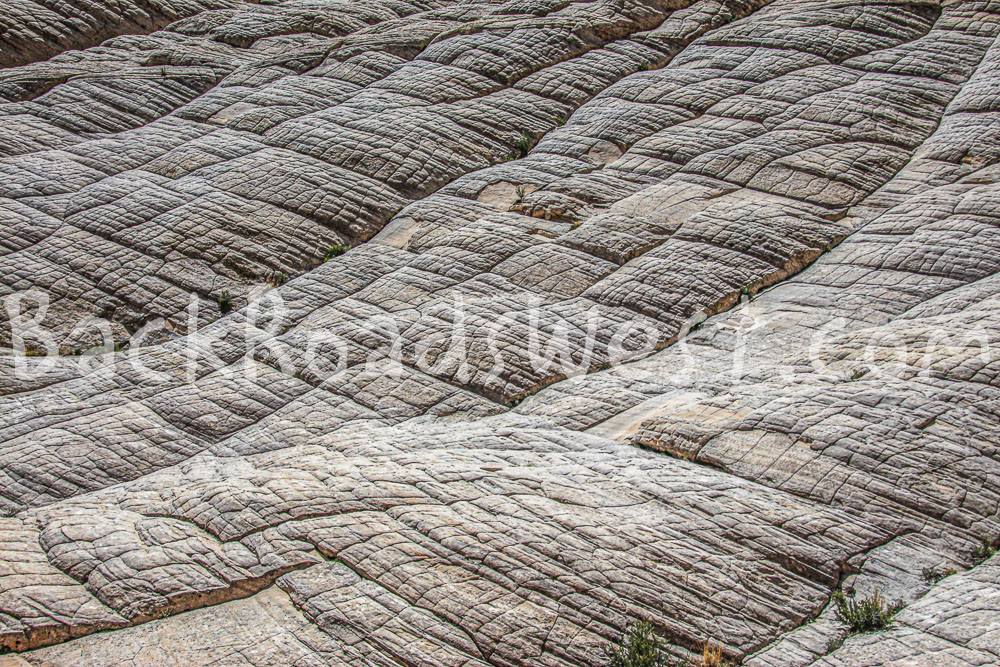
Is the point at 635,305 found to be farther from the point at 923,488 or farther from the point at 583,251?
the point at 923,488

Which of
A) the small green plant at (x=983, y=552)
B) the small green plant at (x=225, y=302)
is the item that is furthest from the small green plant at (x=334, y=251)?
the small green plant at (x=983, y=552)

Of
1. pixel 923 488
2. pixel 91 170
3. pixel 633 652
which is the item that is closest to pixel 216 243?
pixel 91 170

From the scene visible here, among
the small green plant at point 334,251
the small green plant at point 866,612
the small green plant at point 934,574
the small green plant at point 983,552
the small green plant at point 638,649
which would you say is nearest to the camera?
the small green plant at point 638,649

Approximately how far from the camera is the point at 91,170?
1330 cm

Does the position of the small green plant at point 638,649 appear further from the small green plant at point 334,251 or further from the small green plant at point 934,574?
the small green plant at point 334,251

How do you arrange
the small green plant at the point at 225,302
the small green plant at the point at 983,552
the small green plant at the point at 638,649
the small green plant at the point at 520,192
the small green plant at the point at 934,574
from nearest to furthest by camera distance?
1. the small green plant at the point at 638,649
2. the small green plant at the point at 934,574
3. the small green plant at the point at 983,552
4. the small green plant at the point at 225,302
5. the small green plant at the point at 520,192

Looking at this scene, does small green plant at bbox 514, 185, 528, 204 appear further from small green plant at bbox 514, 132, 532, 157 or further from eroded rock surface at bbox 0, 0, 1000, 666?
small green plant at bbox 514, 132, 532, 157

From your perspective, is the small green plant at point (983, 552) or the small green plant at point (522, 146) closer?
the small green plant at point (983, 552)

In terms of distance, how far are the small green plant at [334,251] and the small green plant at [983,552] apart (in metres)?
8.77

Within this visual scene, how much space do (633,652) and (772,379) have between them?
3950 millimetres

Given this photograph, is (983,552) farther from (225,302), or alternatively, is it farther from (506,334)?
(225,302)

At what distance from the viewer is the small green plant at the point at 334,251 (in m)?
12.0

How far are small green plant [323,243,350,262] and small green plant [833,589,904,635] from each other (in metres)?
8.29

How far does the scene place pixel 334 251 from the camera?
12.1 m
